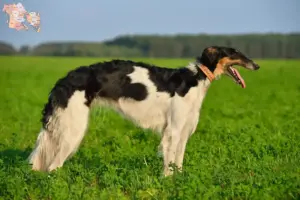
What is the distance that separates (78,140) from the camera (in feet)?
28.7

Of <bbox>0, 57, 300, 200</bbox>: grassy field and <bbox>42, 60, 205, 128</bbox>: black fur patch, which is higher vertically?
<bbox>42, 60, 205, 128</bbox>: black fur patch

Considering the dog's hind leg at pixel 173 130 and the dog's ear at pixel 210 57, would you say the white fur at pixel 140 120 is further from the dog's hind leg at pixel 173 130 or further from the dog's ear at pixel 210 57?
the dog's ear at pixel 210 57

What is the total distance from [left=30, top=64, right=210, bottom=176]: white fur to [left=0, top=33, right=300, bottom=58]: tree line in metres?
96.7

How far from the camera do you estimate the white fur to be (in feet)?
28.3

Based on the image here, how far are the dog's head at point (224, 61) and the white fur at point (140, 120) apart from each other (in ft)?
0.76

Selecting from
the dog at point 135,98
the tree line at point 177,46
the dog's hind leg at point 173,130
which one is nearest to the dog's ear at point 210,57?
the dog at point 135,98

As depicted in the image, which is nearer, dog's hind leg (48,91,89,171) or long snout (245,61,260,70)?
dog's hind leg (48,91,89,171)

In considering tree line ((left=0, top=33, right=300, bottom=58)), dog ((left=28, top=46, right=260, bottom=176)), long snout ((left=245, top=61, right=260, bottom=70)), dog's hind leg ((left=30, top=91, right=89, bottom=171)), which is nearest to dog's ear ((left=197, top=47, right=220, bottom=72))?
dog ((left=28, top=46, right=260, bottom=176))

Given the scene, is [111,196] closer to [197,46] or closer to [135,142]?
[135,142]

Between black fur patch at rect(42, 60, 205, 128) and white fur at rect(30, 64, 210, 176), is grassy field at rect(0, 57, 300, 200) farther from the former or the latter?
black fur patch at rect(42, 60, 205, 128)

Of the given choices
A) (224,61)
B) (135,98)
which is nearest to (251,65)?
(224,61)

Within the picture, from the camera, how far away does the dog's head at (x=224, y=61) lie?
29.2 feet

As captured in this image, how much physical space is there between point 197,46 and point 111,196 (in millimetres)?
112221

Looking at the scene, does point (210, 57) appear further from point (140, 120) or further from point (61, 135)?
point (61, 135)
